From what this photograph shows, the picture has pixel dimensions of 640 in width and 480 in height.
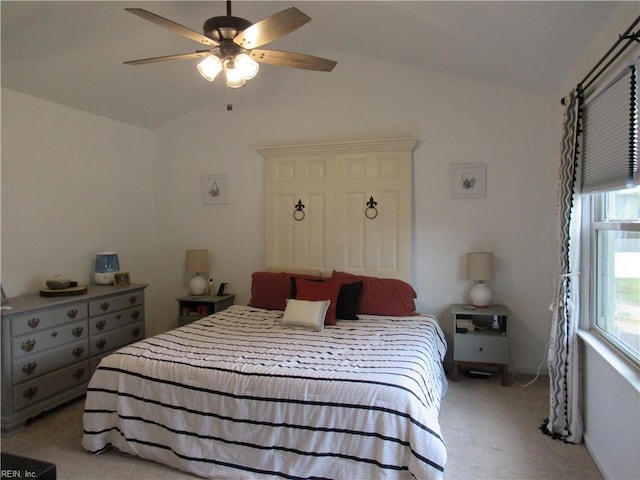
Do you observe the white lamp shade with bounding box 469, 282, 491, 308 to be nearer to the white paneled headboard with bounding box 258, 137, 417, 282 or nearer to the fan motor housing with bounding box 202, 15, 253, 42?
the white paneled headboard with bounding box 258, 137, 417, 282

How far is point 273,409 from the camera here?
7.22 feet

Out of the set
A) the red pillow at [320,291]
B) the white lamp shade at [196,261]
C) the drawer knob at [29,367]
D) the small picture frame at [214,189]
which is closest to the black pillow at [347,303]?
the red pillow at [320,291]

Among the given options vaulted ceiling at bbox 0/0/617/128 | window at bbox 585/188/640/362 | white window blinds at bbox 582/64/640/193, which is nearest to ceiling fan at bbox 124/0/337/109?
vaulted ceiling at bbox 0/0/617/128

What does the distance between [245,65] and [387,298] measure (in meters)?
2.25

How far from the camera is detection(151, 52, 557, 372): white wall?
3689 millimetres

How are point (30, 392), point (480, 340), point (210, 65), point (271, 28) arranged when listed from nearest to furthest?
point (271, 28) < point (210, 65) < point (30, 392) < point (480, 340)

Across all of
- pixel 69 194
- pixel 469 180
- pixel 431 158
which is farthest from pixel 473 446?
pixel 69 194

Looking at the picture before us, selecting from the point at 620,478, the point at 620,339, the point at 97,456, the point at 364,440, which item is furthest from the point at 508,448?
the point at 97,456

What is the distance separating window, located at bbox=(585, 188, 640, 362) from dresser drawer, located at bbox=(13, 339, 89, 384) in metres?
3.69

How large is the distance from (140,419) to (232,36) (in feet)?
7.16

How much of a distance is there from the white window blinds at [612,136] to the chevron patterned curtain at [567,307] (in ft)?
0.26

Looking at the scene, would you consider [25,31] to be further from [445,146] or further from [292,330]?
[445,146]

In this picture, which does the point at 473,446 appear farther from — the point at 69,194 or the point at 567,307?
the point at 69,194

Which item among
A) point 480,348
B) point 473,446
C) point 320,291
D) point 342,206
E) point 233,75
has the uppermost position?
point 233,75
